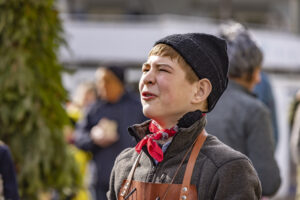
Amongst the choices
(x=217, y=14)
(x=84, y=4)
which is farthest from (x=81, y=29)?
(x=217, y=14)

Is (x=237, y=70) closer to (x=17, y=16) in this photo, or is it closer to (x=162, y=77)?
(x=162, y=77)

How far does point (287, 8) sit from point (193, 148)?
27.1 m

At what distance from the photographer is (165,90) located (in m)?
2.51

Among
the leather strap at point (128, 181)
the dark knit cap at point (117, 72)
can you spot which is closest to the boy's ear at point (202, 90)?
the leather strap at point (128, 181)

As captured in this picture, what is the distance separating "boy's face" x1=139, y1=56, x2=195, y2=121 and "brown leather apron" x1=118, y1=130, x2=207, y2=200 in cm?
16

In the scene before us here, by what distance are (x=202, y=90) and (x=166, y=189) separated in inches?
16.1

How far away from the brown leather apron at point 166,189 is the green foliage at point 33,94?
9.71ft

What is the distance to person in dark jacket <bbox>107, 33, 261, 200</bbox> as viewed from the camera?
2426 mm

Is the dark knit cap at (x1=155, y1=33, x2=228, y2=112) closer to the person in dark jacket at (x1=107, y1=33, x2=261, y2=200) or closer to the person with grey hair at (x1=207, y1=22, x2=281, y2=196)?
the person in dark jacket at (x1=107, y1=33, x2=261, y2=200)

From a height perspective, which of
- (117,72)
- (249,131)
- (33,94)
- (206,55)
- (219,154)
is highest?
(206,55)

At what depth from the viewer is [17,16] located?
17.7ft

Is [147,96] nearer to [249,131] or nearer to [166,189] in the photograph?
[166,189]

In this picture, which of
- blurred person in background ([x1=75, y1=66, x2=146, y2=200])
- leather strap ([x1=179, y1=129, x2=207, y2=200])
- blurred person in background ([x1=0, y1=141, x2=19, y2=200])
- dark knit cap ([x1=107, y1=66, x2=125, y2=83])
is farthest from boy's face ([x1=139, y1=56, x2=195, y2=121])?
dark knit cap ([x1=107, y1=66, x2=125, y2=83])

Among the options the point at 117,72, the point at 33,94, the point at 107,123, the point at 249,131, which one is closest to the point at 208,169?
the point at 249,131
